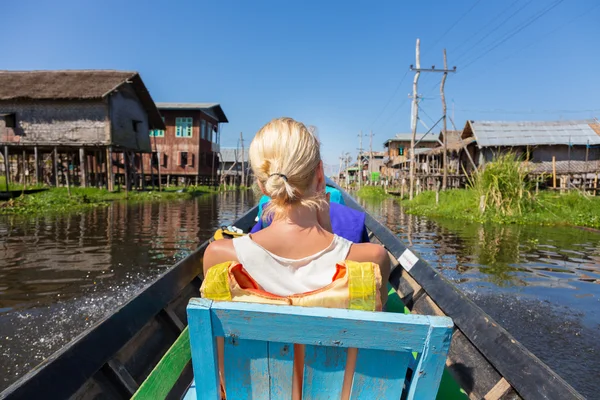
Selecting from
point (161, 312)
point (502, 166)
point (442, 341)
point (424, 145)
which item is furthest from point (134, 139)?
point (424, 145)

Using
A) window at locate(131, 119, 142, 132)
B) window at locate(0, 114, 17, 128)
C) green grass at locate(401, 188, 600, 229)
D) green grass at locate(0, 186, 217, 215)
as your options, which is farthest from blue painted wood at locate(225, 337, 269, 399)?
window at locate(131, 119, 142, 132)

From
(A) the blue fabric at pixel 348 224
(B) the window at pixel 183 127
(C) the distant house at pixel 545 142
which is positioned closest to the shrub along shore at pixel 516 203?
(C) the distant house at pixel 545 142

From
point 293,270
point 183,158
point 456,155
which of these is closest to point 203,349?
point 293,270

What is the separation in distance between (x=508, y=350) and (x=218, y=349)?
4.66 ft

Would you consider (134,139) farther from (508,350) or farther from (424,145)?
(424,145)

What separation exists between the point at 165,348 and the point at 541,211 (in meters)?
15.4

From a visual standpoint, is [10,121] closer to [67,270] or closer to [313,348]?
[67,270]

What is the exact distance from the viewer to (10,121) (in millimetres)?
22047

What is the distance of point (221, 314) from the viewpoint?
1.27m

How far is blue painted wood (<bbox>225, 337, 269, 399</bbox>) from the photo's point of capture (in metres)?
1.36

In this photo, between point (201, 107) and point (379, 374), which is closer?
point (379, 374)

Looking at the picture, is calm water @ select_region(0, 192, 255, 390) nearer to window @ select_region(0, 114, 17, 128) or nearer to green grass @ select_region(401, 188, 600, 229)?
green grass @ select_region(401, 188, 600, 229)

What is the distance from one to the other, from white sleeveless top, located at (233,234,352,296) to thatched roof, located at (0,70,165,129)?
73.5ft

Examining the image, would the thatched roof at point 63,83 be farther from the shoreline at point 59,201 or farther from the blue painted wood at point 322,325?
the blue painted wood at point 322,325
